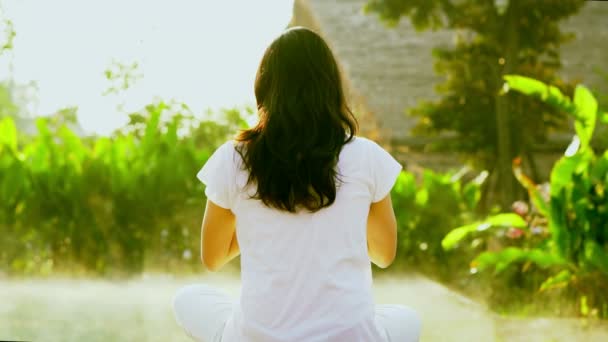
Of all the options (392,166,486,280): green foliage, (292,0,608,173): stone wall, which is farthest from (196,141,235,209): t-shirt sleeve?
(292,0,608,173): stone wall

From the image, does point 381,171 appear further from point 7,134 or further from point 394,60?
point 394,60

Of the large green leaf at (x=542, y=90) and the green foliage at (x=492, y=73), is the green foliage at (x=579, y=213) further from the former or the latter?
the green foliage at (x=492, y=73)

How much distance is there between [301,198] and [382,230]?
31 centimetres

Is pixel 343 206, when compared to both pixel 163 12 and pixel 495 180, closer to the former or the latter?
pixel 495 180

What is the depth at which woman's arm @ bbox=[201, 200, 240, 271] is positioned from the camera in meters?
2.35

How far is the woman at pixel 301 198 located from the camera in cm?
221

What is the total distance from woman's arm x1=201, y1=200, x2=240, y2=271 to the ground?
2.25 meters

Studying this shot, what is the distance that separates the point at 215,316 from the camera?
2510 millimetres

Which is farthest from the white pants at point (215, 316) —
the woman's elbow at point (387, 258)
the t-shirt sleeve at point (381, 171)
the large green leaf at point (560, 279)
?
the large green leaf at point (560, 279)

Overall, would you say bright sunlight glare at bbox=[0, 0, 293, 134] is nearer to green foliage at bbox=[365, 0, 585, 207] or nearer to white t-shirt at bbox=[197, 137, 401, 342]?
green foliage at bbox=[365, 0, 585, 207]

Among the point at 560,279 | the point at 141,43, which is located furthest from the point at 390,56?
the point at 560,279

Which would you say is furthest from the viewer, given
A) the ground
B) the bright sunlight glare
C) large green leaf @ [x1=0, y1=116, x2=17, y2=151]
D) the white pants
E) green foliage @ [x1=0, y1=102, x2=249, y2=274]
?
the bright sunlight glare

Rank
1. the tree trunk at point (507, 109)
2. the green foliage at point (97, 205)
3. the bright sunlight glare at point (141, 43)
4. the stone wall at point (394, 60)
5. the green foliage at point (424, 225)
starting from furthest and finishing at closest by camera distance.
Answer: the stone wall at point (394, 60) < the bright sunlight glare at point (141, 43) < the tree trunk at point (507, 109) < the green foliage at point (424, 225) < the green foliage at point (97, 205)

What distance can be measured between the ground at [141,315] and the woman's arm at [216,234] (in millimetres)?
2246
